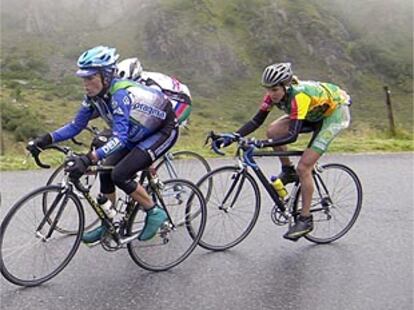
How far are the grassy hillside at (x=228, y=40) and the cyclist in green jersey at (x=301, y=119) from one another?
2515 inches

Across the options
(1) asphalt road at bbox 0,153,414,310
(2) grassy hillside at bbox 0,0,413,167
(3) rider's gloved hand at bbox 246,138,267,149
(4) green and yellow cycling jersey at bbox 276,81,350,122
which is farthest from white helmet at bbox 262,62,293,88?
(2) grassy hillside at bbox 0,0,413,167

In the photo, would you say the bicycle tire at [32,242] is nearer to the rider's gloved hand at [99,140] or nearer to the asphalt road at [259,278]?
the asphalt road at [259,278]

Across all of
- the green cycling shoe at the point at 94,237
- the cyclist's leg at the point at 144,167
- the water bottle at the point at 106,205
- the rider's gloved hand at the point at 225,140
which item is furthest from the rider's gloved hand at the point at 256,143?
the green cycling shoe at the point at 94,237

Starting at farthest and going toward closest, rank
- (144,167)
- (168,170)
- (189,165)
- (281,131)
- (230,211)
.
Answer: (189,165)
(168,170)
(281,131)
(230,211)
(144,167)

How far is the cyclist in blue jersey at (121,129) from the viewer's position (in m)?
4.97

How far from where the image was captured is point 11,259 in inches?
200

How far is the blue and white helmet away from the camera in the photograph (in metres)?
4.95

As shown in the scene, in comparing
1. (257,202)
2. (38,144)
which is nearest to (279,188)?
(257,202)

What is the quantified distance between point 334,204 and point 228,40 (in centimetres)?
7972

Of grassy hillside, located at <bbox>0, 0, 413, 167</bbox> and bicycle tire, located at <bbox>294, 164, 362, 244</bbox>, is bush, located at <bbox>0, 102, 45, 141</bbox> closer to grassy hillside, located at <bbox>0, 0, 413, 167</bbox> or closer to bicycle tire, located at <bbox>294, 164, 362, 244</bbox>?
grassy hillside, located at <bbox>0, 0, 413, 167</bbox>

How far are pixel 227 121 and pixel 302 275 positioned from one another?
176 ft

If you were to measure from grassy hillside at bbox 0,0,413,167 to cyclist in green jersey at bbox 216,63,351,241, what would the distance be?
6389 centimetres

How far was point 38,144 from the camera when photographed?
531 cm

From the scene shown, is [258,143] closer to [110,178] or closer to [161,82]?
[161,82]
